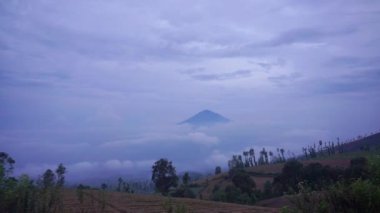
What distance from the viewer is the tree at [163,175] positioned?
50406mm

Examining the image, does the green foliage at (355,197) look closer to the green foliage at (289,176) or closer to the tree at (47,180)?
the tree at (47,180)

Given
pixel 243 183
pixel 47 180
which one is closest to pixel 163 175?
pixel 243 183

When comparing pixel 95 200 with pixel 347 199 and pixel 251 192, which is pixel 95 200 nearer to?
pixel 347 199

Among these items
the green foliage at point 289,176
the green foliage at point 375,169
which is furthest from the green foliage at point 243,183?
the green foliage at point 375,169

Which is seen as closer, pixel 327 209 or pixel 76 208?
pixel 327 209

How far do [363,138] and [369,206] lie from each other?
117 meters

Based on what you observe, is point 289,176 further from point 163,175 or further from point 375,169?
point 375,169

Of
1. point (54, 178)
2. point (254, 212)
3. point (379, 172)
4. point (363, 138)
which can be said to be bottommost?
point (254, 212)

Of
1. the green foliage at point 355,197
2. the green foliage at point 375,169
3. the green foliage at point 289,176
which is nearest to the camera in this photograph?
the green foliage at point 355,197

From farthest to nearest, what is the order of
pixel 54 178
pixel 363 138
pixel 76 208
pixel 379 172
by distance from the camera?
pixel 363 138
pixel 76 208
pixel 54 178
pixel 379 172

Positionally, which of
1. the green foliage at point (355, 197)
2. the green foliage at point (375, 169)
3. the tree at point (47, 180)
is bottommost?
the green foliage at point (355, 197)

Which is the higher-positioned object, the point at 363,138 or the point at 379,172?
the point at 363,138

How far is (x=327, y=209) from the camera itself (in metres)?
9.98

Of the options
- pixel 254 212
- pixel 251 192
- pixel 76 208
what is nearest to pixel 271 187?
pixel 251 192
